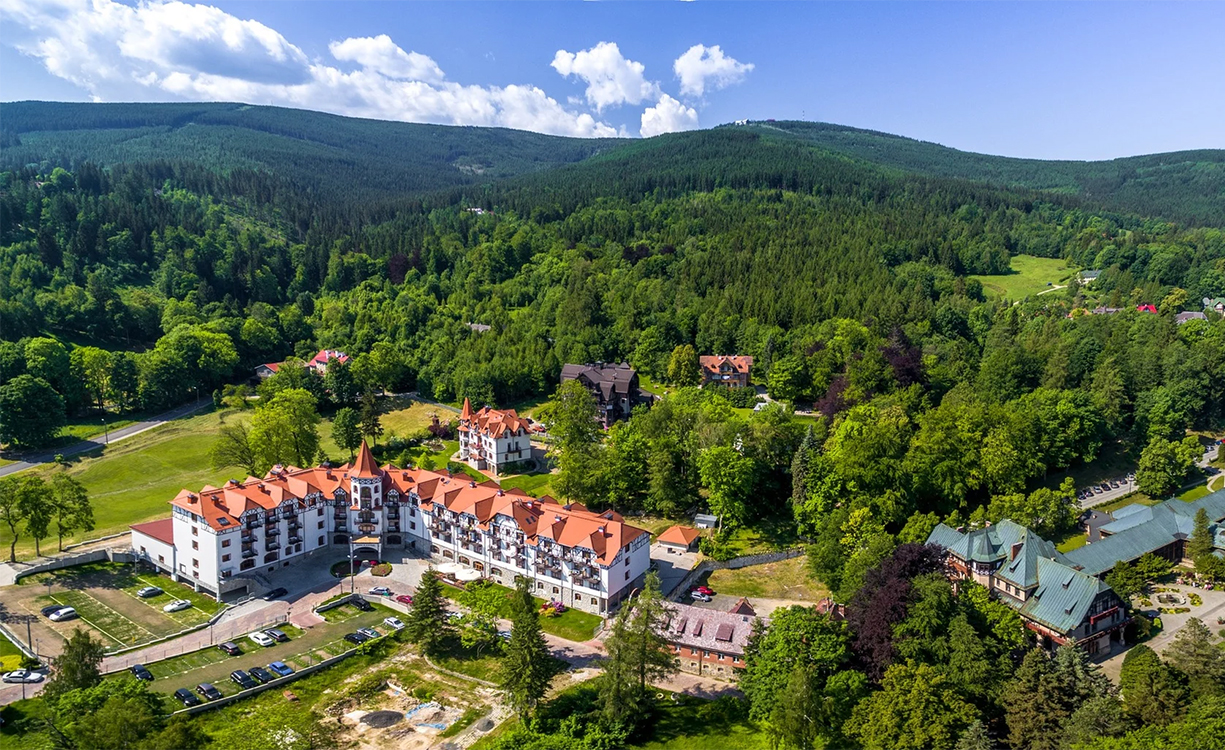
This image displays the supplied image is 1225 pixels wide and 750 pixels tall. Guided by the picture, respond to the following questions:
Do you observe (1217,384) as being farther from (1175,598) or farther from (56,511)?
(56,511)

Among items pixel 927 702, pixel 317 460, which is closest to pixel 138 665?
pixel 317 460

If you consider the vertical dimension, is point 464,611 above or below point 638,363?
below

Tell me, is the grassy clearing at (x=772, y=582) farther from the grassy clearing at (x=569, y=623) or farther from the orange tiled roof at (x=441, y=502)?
the grassy clearing at (x=569, y=623)

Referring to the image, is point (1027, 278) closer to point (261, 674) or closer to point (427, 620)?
point (427, 620)

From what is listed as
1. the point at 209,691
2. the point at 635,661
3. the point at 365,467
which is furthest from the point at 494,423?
the point at 635,661

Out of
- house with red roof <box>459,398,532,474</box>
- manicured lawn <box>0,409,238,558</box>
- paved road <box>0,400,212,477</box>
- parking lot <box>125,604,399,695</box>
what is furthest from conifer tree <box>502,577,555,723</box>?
paved road <box>0,400,212,477</box>

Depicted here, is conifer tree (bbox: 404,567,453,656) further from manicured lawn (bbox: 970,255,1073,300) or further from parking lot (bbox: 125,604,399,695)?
manicured lawn (bbox: 970,255,1073,300)
